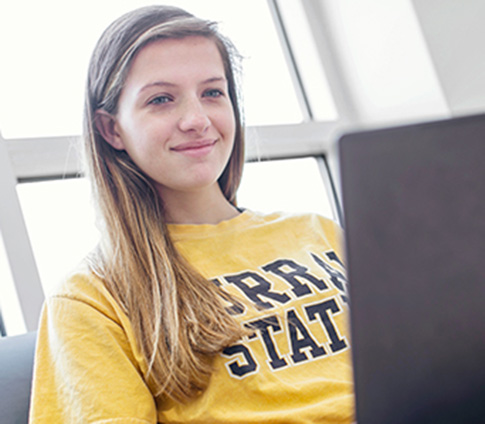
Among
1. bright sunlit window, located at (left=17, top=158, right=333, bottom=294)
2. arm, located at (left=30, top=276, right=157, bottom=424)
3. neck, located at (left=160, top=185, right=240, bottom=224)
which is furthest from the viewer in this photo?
bright sunlit window, located at (left=17, top=158, right=333, bottom=294)

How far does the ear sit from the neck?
13 cm

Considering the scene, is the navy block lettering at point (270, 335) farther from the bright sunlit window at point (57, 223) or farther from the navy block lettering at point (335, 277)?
the bright sunlit window at point (57, 223)

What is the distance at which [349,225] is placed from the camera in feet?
1.19

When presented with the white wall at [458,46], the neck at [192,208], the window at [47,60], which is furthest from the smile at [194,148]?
the white wall at [458,46]

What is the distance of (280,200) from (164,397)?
112cm

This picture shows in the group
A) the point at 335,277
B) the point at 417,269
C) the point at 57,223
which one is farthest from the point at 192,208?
the point at 417,269

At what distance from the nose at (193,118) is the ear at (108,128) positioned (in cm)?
13

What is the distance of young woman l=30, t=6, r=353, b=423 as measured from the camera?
80 centimetres

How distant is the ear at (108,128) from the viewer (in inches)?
39.9

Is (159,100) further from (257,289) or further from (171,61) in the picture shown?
(257,289)

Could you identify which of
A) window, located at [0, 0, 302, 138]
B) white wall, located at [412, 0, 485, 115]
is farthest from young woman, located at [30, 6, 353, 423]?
white wall, located at [412, 0, 485, 115]

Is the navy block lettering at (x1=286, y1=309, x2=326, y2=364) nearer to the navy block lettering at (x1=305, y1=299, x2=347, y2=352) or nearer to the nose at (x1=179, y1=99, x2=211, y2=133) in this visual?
the navy block lettering at (x1=305, y1=299, x2=347, y2=352)

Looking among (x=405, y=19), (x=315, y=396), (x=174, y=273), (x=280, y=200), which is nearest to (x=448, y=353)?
(x=315, y=396)

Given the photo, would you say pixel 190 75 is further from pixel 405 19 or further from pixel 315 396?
pixel 405 19
